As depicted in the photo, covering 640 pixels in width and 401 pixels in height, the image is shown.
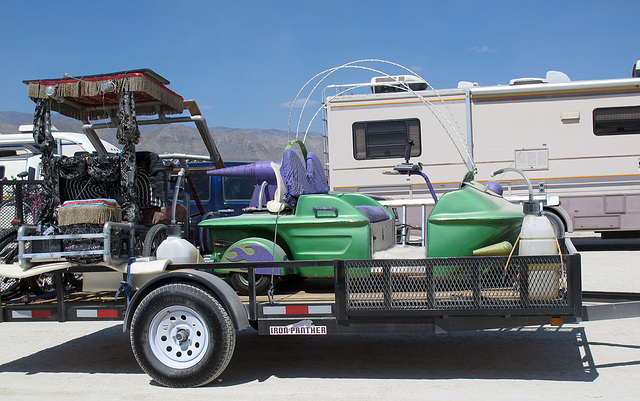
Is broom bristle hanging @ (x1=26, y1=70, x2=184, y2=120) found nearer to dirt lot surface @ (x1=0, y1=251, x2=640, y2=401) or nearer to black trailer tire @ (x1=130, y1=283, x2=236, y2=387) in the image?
black trailer tire @ (x1=130, y1=283, x2=236, y2=387)

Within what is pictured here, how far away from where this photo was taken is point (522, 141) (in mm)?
11969

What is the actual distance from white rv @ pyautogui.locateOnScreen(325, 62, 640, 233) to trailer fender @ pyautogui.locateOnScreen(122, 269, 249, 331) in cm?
749

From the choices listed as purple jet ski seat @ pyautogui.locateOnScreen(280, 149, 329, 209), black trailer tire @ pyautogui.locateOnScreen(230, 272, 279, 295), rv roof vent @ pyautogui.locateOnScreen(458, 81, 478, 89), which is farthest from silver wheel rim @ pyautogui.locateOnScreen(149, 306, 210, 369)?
rv roof vent @ pyautogui.locateOnScreen(458, 81, 478, 89)

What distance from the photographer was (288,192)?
5406mm

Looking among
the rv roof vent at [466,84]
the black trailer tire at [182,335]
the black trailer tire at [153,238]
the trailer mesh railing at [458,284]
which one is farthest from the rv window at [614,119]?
the black trailer tire at [182,335]

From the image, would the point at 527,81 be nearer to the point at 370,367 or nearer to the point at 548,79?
the point at 548,79

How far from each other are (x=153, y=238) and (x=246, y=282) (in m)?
0.89

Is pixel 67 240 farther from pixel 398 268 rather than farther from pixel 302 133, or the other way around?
pixel 302 133

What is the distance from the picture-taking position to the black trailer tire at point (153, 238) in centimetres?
518

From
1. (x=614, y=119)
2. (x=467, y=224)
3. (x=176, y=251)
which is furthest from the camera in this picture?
(x=614, y=119)

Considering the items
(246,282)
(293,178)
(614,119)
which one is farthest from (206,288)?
(614,119)

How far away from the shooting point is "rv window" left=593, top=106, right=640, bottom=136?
11844 millimetres

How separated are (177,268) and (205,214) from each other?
2.18 meters

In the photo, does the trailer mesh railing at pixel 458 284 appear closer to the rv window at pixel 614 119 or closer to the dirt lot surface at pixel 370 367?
the dirt lot surface at pixel 370 367
